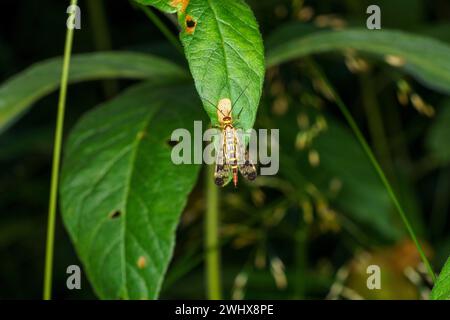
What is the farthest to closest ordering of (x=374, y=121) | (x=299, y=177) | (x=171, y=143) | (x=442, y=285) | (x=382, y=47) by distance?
1. (x=374, y=121)
2. (x=299, y=177)
3. (x=382, y=47)
4. (x=171, y=143)
5. (x=442, y=285)

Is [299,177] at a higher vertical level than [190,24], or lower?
higher

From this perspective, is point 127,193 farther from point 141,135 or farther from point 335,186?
point 335,186

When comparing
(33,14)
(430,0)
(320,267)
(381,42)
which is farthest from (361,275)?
(33,14)

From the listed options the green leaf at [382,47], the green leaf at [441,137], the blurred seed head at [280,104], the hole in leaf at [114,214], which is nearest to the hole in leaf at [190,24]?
the hole in leaf at [114,214]

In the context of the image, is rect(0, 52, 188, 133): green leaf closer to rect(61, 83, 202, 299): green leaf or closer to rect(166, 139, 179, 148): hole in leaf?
rect(61, 83, 202, 299): green leaf

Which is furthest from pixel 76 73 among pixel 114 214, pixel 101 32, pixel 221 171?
pixel 101 32

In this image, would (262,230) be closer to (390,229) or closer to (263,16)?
(390,229)
